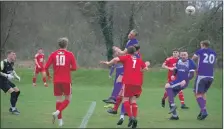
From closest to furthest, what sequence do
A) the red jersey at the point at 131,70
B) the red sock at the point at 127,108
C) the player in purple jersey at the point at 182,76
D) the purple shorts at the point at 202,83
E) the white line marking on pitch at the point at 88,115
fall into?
the red sock at the point at 127,108 < the red jersey at the point at 131,70 < the white line marking on pitch at the point at 88,115 < the player in purple jersey at the point at 182,76 < the purple shorts at the point at 202,83

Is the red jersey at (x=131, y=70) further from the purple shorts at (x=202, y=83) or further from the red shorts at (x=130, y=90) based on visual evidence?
the purple shorts at (x=202, y=83)

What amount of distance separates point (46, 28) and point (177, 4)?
9682 millimetres

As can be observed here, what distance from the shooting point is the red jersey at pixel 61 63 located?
31.0 feet

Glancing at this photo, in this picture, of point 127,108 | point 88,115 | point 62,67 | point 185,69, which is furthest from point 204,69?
point 62,67

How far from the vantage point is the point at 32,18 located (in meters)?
33.2

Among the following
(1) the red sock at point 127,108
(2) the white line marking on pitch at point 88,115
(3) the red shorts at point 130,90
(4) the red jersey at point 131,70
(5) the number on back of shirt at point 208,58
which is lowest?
(2) the white line marking on pitch at point 88,115

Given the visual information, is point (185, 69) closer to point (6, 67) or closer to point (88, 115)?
point (88, 115)

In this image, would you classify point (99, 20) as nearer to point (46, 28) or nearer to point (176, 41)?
point (46, 28)

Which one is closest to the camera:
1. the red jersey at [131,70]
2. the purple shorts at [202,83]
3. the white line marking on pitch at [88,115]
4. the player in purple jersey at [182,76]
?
the red jersey at [131,70]

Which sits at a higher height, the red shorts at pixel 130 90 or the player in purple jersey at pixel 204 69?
the player in purple jersey at pixel 204 69

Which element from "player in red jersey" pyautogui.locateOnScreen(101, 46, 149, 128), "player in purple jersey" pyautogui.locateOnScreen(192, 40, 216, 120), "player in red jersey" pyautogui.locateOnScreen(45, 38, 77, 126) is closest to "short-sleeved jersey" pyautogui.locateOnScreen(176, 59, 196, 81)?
"player in purple jersey" pyautogui.locateOnScreen(192, 40, 216, 120)

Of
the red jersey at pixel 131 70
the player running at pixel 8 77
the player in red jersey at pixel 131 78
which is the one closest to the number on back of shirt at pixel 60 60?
the player in red jersey at pixel 131 78

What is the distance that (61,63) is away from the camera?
949 cm

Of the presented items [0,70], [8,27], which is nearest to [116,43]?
[8,27]
